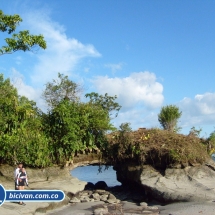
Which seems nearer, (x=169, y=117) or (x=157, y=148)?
(x=157, y=148)

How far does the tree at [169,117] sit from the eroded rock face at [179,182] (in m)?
4.16

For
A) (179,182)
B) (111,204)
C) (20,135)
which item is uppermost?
(20,135)

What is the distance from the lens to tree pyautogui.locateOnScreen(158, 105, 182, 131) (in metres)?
21.9

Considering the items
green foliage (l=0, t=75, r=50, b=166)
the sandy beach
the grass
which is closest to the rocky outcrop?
the sandy beach

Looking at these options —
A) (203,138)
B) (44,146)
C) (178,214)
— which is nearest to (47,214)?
(44,146)

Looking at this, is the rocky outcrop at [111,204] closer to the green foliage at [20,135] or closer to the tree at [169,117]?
the green foliage at [20,135]

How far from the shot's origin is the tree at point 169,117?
21.9 meters

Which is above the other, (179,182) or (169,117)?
(169,117)

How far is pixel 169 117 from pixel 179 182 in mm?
5948

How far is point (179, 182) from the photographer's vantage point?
16828 mm

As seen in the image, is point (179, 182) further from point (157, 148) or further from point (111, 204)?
point (111, 204)

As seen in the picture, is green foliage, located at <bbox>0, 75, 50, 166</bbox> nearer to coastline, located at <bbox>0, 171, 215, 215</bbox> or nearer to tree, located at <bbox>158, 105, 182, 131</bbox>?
coastline, located at <bbox>0, 171, 215, 215</bbox>

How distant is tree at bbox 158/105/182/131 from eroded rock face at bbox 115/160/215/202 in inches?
164

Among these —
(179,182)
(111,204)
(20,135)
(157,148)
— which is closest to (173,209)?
(179,182)
